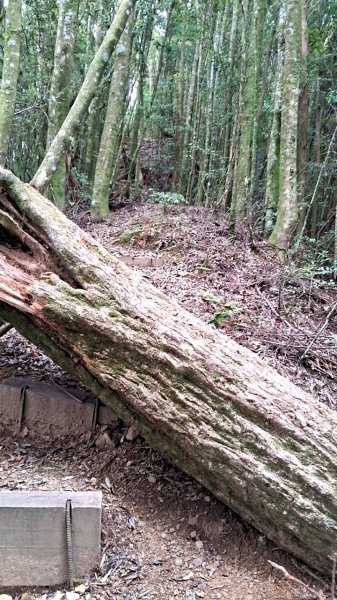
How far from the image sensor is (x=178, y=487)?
105 inches

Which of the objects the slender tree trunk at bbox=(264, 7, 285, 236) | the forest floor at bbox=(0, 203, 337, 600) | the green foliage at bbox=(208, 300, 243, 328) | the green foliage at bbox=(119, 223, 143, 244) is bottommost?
the forest floor at bbox=(0, 203, 337, 600)

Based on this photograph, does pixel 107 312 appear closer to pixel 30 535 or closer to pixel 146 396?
pixel 146 396

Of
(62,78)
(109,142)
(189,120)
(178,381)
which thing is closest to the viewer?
(178,381)

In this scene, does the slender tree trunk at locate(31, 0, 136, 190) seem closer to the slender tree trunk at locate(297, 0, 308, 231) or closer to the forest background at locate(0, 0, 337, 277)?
the forest background at locate(0, 0, 337, 277)

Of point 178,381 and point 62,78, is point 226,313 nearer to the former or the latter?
point 178,381

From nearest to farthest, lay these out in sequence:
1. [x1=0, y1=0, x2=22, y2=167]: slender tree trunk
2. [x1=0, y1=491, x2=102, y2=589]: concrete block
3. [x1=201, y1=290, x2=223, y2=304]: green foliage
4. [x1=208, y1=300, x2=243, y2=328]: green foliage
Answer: [x1=0, y1=491, x2=102, y2=589]: concrete block → [x1=208, y1=300, x2=243, y2=328]: green foliage → [x1=201, y1=290, x2=223, y2=304]: green foliage → [x1=0, y1=0, x2=22, y2=167]: slender tree trunk

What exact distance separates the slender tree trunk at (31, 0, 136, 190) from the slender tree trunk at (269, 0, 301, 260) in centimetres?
281

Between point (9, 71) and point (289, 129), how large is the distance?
4737 millimetres

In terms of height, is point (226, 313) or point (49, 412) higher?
point (226, 313)

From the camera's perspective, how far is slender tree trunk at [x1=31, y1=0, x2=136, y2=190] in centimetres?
591

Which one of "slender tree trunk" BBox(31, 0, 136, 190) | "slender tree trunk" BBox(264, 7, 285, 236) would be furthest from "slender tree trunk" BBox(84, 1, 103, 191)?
"slender tree trunk" BBox(31, 0, 136, 190)

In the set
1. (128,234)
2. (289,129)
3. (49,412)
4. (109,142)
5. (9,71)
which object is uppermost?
(9,71)

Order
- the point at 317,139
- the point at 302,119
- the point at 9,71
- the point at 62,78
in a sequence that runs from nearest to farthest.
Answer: the point at 9,71 < the point at 62,78 < the point at 302,119 < the point at 317,139

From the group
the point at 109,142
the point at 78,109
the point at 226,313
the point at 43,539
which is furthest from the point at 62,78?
the point at 43,539
